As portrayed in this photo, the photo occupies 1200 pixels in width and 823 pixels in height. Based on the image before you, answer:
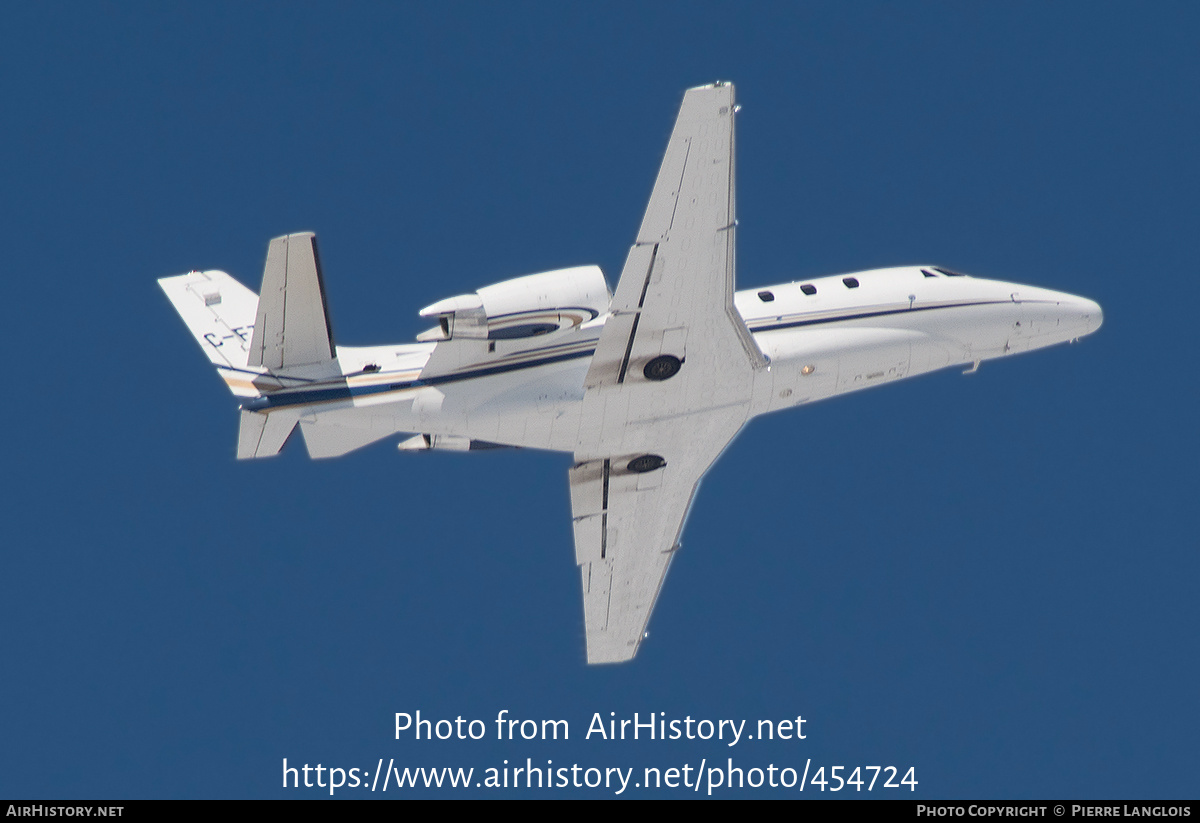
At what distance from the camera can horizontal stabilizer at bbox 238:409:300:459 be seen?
1389 inches

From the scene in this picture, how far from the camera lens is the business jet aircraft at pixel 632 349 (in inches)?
1336

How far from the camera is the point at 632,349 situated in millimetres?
35969

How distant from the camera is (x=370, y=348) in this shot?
36.2m

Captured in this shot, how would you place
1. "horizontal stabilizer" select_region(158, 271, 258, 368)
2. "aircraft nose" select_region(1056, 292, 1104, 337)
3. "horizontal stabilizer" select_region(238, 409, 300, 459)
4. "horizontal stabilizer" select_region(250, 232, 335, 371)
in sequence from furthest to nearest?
"aircraft nose" select_region(1056, 292, 1104, 337), "horizontal stabilizer" select_region(158, 271, 258, 368), "horizontal stabilizer" select_region(238, 409, 300, 459), "horizontal stabilizer" select_region(250, 232, 335, 371)

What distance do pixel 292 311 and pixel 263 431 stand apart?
269cm

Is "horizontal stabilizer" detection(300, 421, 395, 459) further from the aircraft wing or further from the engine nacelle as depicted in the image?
the aircraft wing

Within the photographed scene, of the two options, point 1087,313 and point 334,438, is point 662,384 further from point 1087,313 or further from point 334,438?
point 1087,313

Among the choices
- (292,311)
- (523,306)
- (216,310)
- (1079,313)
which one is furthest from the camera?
(1079,313)

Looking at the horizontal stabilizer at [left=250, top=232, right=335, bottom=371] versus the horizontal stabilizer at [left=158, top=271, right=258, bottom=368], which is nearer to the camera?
the horizontal stabilizer at [left=250, top=232, right=335, bottom=371]

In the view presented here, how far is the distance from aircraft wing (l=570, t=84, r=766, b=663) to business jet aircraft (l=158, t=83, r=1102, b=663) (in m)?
0.04

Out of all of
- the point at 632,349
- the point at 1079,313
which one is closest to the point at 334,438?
the point at 632,349

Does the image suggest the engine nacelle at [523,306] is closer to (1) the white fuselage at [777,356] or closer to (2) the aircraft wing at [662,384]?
(2) the aircraft wing at [662,384]

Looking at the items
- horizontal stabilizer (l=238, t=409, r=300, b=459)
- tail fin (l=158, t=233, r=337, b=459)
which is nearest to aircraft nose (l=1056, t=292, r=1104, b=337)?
tail fin (l=158, t=233, r=337, b=459)
